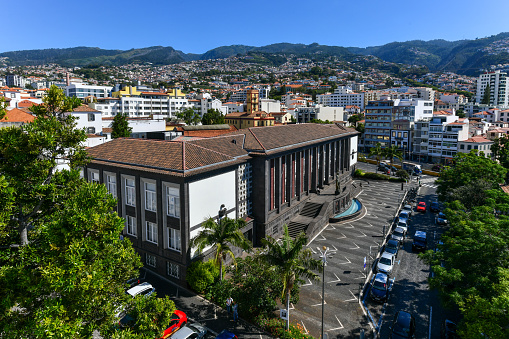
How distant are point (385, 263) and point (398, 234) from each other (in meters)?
10.1

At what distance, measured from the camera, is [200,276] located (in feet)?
98.4

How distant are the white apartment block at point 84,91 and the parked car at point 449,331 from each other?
534ft

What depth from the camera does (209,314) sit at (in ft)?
90.0

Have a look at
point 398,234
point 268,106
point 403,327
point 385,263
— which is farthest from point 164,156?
point 268,106

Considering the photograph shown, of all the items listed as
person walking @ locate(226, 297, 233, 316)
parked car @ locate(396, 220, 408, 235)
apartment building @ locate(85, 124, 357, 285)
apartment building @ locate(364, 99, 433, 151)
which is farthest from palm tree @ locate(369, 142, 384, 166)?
person walking @ locate(226, 297, 233, 316)

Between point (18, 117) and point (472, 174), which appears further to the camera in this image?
point (18, 117)

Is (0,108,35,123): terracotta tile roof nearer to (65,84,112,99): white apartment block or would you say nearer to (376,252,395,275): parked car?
(376,252,395,275): parked car

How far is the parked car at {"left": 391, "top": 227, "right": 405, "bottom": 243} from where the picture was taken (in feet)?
143

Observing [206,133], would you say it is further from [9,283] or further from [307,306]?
[9,283]

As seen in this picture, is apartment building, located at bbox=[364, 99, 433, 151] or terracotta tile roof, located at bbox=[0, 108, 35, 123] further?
apartment building, located at bbox=[364, 99, 433, 151]

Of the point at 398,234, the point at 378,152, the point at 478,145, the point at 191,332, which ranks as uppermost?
the point at 478,145

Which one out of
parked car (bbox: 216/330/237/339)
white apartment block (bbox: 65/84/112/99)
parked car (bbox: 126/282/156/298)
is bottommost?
parked car (bbox: 216/330/237/339)

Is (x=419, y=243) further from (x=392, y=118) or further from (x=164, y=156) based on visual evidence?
(x=392, y=118)

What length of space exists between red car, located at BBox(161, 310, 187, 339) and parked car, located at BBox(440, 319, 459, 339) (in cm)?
2006
